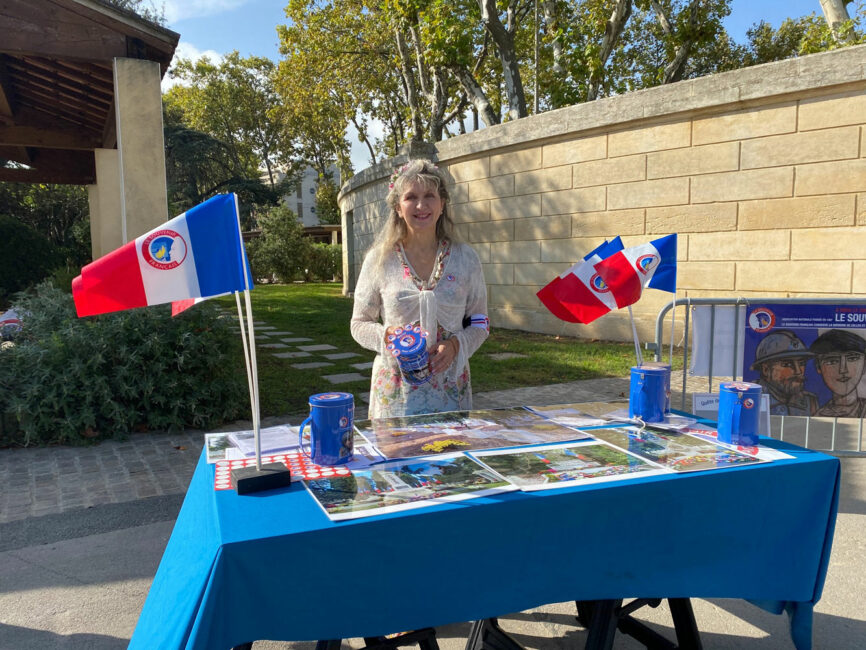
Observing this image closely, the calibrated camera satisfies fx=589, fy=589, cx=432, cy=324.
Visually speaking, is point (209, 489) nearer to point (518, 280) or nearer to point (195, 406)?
point (195, 406)

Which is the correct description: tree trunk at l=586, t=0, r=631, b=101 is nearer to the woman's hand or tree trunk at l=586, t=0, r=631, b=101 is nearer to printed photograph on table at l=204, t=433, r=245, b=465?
the woman's hand

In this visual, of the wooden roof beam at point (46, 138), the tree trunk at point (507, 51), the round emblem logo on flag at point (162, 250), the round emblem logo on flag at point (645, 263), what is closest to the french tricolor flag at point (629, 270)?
the round emblem logo on flag at point (645, 263)

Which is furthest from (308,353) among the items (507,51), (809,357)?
(507,51)

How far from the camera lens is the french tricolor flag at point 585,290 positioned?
2607mm

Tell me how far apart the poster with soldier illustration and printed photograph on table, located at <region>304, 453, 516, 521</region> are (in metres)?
2.66

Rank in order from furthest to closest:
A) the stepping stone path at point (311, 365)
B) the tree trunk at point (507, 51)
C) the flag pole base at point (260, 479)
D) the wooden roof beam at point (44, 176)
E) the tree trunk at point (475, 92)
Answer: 1. the tree trunk at point (475, 92)
2. the wooden roof beam at point (44, 176)
3. the tree trunk at point (507, 51)
4. the stepping stone path at point (311, 365)
5. the flag pole base at point (260, 479)

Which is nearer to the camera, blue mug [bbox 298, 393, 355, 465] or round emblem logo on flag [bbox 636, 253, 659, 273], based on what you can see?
blue mug [bbox 298, 393, 355, 465]

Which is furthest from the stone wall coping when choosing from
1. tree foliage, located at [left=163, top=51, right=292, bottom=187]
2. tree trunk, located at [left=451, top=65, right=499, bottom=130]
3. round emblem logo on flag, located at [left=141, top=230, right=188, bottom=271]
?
tree foliage, located at [left=163, top=51, right=292, bottom=187]

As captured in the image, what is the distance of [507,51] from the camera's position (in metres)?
12.7

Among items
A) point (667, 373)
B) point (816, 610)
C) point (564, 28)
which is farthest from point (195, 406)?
point (564, 28)

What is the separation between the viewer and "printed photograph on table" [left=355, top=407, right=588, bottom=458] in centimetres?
204

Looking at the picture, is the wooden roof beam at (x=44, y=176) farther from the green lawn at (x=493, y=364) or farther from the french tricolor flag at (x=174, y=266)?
the french tricolor flag at (x=174, y=266)

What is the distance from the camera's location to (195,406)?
5.56 metres

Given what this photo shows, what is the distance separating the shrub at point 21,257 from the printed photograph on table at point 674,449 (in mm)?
17888
